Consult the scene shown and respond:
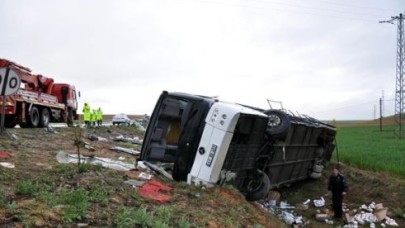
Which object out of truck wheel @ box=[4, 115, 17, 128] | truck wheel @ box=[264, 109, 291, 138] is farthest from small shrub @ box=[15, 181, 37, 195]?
truck wheel @ box=[4, 115, 17, 128]

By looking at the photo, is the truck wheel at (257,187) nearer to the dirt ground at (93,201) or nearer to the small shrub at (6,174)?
the dirt ground at (93,201)

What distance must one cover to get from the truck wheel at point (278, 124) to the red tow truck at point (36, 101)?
7.69m

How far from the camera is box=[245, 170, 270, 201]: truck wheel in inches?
353

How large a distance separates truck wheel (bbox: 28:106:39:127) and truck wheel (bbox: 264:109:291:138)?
11.6 metres

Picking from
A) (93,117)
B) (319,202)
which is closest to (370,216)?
(319,202)

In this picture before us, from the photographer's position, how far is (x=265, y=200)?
38.1 ft

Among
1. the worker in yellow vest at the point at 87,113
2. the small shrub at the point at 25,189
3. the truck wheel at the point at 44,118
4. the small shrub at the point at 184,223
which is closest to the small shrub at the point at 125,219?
the small shrub at the point at 184,223

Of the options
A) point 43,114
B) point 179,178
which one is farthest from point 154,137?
point 43,114

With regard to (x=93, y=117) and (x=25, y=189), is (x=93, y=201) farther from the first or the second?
(x=93, y=117)

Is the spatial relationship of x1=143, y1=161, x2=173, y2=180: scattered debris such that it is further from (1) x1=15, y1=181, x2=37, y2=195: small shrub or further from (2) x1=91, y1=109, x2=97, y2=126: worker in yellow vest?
(2) x1=91, y1=109, x2=97, y2=126: worker in yellow vest

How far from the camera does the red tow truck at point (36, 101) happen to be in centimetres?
1723

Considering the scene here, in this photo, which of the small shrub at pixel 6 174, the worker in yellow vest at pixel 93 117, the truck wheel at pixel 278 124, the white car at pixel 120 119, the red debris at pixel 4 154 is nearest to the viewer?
the small shrub at pixel 6 174

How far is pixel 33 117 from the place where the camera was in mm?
18859

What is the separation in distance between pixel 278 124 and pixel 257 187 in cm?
137
